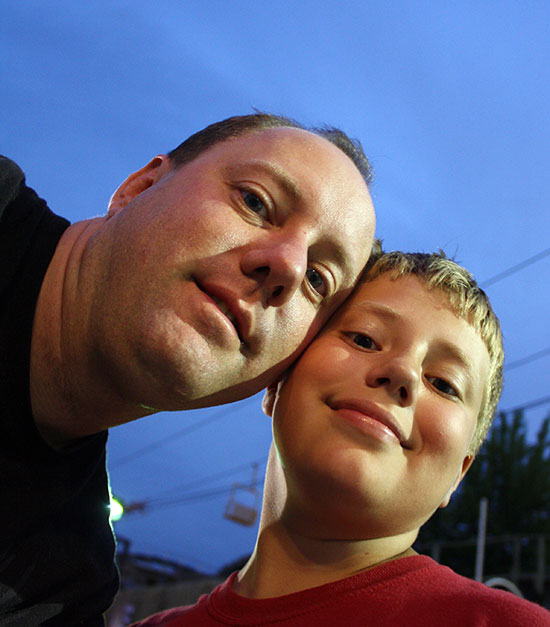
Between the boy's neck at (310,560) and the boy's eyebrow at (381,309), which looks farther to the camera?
the boy's eyebrow at (381,309)

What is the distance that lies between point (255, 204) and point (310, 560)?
101cm

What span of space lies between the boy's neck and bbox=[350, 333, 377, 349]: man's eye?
0.53m

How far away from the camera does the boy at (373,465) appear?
1589 millimetres

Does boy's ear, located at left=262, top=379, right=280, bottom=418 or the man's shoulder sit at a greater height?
the man's shoulder

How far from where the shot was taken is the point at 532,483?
21578 millimetres

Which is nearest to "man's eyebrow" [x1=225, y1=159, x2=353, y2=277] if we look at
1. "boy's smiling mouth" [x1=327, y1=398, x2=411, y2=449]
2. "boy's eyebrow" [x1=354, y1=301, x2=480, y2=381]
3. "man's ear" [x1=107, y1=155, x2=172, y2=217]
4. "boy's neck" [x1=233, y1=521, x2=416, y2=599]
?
"boy's eyebrow" [x1=354, y1=301, x2=480, y2=381]

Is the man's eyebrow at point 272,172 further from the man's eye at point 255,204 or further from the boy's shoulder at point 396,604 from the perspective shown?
the boy's shoulder at point 396,604

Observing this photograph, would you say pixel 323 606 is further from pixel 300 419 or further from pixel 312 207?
pixel 312 207

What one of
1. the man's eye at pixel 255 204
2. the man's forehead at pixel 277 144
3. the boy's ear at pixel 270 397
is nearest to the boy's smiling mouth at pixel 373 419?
the boy's ear at pixel 270 397

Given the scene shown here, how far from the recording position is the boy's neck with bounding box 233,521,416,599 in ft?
5.65

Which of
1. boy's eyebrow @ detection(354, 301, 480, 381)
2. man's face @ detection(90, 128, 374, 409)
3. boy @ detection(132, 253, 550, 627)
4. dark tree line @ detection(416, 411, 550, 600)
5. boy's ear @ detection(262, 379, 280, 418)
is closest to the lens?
boy @ detection(132, 253, 550, 627)

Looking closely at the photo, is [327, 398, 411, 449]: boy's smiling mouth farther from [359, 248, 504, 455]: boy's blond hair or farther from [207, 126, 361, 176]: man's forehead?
[207, 126, 361, 176]: man's forehead

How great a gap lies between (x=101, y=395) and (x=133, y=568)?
2535cm

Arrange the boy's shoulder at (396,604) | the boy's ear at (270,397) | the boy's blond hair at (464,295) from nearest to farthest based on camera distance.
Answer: the boy's shoulder at (396,604) < the boy's blond hair at (464,295) < the boy's ear at (270,397)
